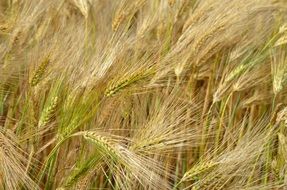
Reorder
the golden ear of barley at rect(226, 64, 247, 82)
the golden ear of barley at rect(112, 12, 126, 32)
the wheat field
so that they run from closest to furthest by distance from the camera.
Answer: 1. the wheat field
2. the golden ear of barley at rect(226, 64, 247, 82)
3. the golden ear of barley at rect(112, 12, 126, 32)

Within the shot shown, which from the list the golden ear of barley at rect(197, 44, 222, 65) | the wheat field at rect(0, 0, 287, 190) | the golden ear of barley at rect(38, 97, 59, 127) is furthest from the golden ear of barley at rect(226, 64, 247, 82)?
the golden ear of barley at rect(38, 97, 59, 127)

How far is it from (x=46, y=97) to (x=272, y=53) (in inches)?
30.2

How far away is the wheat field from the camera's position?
1697 millimetres

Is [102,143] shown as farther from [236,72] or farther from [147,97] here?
[236,72]

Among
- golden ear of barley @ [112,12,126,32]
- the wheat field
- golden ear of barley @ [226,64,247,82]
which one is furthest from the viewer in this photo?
golden ear of barley @ [112,12,126,32]

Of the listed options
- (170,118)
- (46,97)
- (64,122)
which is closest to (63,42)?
(46,97)

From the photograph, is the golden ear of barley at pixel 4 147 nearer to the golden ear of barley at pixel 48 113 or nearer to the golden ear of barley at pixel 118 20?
the golden ear of barley at pixel 48 113

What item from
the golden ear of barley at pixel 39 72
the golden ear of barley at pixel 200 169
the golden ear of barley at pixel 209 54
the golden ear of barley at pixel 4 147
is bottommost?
the golden ear of barley at pixel 200 169

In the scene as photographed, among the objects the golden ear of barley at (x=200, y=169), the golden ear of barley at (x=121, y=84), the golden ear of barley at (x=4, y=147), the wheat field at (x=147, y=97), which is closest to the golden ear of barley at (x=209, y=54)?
the wheat field at (x=147, y=97)

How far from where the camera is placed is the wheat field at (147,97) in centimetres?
170

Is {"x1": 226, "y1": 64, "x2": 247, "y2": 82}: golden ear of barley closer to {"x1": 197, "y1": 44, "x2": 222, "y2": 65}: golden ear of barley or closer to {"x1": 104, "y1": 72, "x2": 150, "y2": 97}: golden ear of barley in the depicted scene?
{"x1": 197, "y1": 44, "x2": 222, "y2": 65}: golden ear of barley

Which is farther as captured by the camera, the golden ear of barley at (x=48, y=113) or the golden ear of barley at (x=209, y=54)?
the golden ear of barley at (x=209, y=54)

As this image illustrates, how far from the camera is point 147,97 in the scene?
1.96 m

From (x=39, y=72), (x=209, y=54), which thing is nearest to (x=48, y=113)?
(x=39, y=72)
